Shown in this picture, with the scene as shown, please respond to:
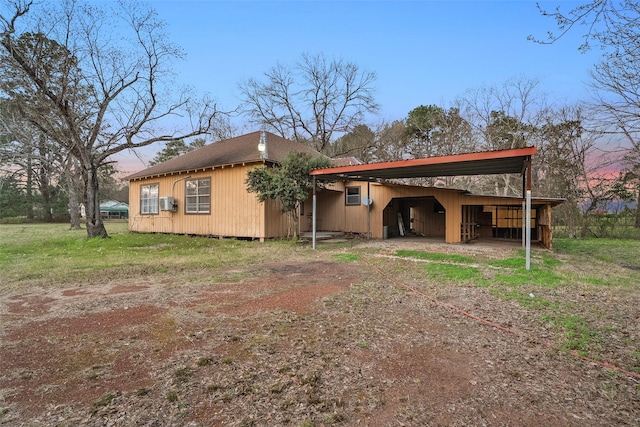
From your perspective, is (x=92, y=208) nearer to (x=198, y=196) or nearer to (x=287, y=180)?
(x=198, y=196)

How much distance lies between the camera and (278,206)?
1237 centimetres

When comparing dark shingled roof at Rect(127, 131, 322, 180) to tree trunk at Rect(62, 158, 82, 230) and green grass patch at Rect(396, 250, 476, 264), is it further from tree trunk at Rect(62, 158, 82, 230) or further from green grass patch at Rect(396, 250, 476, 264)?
green grass patch at Rect(396, 250, 476, 264)

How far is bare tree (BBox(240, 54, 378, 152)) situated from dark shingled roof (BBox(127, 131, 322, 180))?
1242 cm

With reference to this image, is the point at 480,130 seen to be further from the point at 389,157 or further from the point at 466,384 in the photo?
the point at 466,384

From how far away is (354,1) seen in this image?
7.66 metres

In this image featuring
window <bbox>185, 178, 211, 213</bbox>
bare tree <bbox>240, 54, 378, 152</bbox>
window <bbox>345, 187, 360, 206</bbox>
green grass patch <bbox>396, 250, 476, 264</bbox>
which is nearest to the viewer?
green grass patch <bbox>396, 250, 476, 264</bbox>

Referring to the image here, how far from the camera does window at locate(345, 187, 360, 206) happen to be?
14764mm

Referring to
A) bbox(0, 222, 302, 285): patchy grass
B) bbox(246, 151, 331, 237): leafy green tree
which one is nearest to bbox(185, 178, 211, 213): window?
bbox(0, 222, 302, 285): patchy grass

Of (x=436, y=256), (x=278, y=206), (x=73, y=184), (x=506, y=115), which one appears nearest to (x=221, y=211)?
(x=278, y=206)

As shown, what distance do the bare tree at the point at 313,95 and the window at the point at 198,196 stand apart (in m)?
15.1

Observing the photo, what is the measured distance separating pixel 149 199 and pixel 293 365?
52.8 ft

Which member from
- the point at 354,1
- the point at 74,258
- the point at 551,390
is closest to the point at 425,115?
the point at 354,1

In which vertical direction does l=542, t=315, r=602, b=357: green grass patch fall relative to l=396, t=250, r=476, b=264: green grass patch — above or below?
below

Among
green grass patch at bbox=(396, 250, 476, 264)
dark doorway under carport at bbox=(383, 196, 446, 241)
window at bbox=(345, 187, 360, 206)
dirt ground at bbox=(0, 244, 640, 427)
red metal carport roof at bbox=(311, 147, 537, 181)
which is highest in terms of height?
red metal carport roof at bbox=(311, 147, 537, 181)
